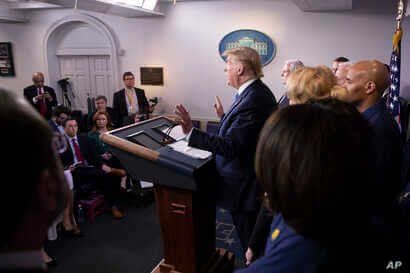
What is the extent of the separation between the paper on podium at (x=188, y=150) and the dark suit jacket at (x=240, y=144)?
0.18 feet

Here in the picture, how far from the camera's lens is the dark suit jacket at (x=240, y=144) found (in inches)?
67.4

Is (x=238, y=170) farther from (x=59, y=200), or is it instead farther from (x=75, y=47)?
(x=75, y=47)

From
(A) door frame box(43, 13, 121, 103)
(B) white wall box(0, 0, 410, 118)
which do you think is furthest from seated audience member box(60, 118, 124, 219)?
(A) door frame box(43, 13, 121, 103)

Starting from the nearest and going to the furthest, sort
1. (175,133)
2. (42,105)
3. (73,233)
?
(175,133), (73,233), (42,105)

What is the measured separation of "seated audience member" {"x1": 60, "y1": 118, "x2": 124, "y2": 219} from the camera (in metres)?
3.49

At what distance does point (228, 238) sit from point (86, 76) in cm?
490

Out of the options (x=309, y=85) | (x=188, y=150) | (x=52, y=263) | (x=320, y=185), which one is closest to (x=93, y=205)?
(x=52, y=263)

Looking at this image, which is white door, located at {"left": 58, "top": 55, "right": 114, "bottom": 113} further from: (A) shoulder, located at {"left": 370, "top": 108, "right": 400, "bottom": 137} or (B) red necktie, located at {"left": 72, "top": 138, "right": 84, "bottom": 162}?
(A) shoulder, located at {"left": 370, "top": 108, "right": 400, "bottom": 137}

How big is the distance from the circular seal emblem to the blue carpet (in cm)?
266

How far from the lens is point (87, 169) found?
3.55m

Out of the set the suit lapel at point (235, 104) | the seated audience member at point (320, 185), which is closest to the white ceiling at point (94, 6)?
the suit lapel at point (235, 104)

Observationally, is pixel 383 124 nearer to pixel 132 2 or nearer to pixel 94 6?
pixel 132 2

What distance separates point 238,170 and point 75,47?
5.66 metres

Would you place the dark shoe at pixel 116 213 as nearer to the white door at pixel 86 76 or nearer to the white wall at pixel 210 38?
the white wall at pixel 210 38
